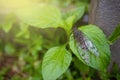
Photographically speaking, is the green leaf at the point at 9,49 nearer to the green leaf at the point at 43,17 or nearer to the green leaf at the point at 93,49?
the green leaf at the point at 43,17

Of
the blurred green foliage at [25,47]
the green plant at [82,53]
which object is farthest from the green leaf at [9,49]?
the green plant at [82,53]

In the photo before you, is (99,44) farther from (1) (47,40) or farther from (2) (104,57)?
(1) (47,40)

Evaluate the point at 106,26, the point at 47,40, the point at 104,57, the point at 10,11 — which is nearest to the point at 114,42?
the point at 106,26

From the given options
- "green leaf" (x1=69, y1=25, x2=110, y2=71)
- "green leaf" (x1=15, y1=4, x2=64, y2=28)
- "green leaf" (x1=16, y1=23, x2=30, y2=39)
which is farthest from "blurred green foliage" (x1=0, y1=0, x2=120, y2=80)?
"green leaf" (x1=69, y1=25, x2=110, y2=71)

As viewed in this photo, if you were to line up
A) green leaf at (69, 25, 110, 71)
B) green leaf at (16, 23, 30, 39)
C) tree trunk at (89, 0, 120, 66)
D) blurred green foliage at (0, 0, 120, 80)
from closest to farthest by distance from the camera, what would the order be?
green leaf at (69, 25, 110, 71), tree trunk at (89, 0, 120, 66), blurred green foliage at (0, 0, 120, 80), green leaf at (16, 23, 30, 39)

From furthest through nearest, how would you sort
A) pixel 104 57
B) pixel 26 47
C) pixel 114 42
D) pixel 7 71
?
pixel 26 47 → pixel 7 71 → pixel 114 42 → pixel 104 57

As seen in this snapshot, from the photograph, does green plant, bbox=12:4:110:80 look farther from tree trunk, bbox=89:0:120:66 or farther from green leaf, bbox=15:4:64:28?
tree trunk, bbox=89:0:120:66

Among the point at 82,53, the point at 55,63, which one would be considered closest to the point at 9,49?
the point at 55,63
